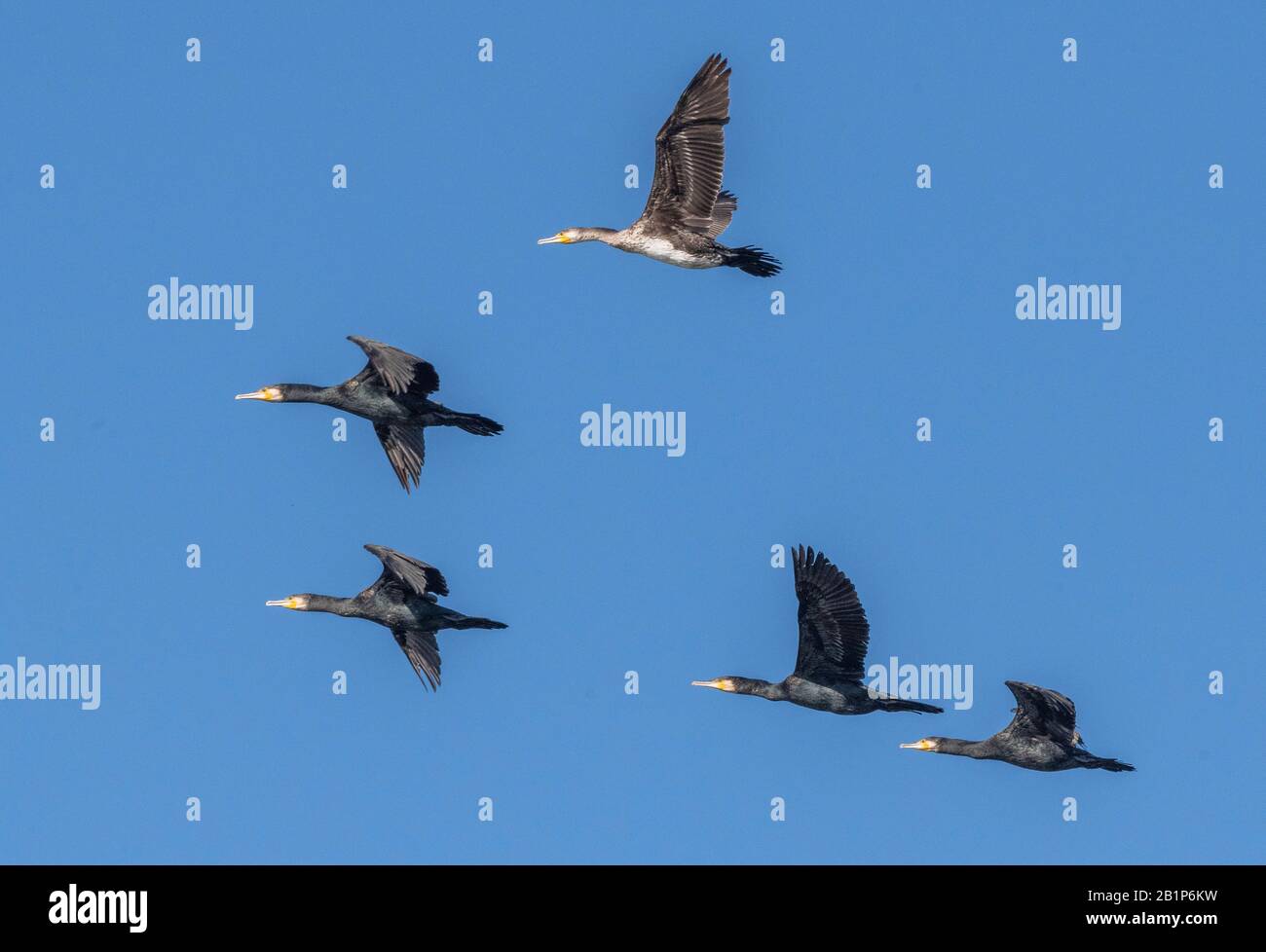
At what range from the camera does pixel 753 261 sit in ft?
141

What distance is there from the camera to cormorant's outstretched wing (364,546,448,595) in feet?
139

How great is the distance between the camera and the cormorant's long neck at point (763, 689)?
146 ft

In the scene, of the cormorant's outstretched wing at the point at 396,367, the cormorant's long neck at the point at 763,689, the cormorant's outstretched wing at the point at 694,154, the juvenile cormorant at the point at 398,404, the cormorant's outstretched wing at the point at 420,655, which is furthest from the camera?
the cormorant's outstretched wing at the point at 420,655

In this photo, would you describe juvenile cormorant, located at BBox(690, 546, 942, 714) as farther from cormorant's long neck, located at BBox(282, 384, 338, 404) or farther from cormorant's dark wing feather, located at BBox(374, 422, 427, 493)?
cormorant's long neck, located at BBox(282, 384, 338, 404)

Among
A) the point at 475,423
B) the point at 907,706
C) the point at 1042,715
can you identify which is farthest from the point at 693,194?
the point at 1042,715

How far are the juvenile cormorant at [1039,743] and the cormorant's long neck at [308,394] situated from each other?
11599 mm

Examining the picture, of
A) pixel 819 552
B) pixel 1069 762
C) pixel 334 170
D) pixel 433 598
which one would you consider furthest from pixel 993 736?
pixel 334 170

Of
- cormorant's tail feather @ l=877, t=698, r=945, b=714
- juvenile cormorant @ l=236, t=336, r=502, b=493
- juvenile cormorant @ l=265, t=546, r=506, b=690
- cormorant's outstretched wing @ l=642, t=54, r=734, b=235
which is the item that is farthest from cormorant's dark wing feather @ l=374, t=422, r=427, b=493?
cormorant's tail feather @ l=877, t=698, r=945, b=714

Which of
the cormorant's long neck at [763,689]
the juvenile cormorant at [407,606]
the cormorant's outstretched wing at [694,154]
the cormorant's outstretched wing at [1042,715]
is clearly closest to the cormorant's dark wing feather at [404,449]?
the juvenile cormorant at [407,606]

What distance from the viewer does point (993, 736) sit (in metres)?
44.8

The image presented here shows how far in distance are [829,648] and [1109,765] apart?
4967mm

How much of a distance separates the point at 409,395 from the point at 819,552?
726 centimetres

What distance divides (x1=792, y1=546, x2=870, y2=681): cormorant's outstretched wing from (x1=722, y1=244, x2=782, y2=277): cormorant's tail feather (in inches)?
180

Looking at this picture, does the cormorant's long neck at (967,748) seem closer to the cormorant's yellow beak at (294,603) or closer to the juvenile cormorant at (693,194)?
the juvenile cormorant at (693,194)
